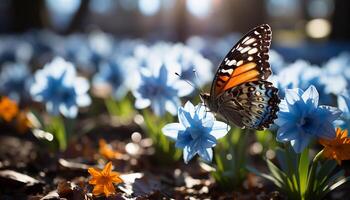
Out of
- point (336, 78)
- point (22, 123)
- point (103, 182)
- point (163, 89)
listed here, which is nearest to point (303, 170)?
point (103, 182)

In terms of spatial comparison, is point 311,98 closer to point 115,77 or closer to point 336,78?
point 336,78

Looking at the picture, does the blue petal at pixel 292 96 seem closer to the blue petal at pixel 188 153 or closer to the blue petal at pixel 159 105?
the blue petal at pixel 188 153

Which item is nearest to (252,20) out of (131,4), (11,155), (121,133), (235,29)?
(235,29)

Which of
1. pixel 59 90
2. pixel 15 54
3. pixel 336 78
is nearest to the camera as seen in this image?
pixel 59 90

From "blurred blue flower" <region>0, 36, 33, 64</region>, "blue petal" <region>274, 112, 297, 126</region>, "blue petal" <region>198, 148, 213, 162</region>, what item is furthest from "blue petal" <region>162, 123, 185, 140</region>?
"blurred blue flower" <region>0, 36, 33, 64</region>

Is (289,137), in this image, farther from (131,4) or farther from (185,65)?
(131,4)

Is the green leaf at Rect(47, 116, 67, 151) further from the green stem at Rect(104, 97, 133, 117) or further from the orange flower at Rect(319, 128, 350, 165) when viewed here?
the orange flower at Rect(319, 128, 350, 165)
